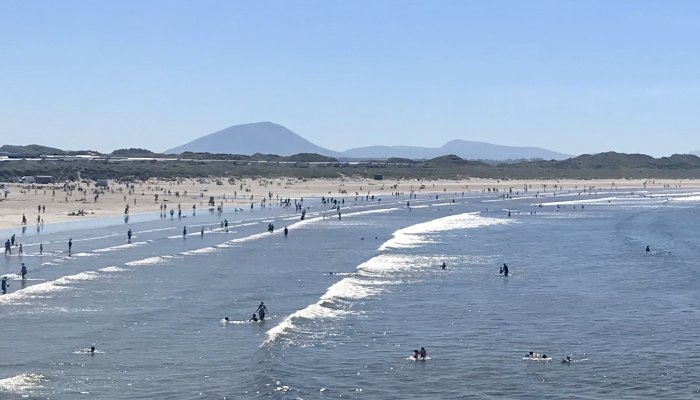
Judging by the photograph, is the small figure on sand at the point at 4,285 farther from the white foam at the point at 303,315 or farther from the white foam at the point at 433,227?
the white foam at the point at 433,227

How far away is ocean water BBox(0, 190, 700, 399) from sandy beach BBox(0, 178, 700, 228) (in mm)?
17166

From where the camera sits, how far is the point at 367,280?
46031 millimetres

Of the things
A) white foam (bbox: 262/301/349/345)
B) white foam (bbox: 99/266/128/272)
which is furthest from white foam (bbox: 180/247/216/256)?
white foam (bbox: 262/301/349/345)

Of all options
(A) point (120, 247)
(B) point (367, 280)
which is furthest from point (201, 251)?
(B) point (367, 280)

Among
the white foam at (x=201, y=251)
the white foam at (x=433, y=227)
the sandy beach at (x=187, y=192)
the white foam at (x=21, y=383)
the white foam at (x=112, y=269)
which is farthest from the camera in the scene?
the sandy beach at (x=187, y=192)

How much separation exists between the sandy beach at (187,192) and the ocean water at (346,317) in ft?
56.3

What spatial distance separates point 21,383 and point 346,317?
13222 mm

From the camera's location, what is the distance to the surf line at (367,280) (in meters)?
36.1

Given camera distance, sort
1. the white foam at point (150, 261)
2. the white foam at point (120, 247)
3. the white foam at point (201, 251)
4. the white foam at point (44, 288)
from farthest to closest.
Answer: the white foam at point (120, 247) → the white foam at point (201, 251) → the white foam at point (150, 261) → the white foam at point (44, 288)

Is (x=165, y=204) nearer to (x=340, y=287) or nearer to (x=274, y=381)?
(x=340, y=287)

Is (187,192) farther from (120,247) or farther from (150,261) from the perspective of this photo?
(150,261)

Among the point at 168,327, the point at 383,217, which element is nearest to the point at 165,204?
the point at 383,217

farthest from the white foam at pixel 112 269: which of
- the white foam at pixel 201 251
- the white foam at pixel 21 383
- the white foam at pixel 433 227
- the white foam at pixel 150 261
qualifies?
the white foam at pixel 21 383

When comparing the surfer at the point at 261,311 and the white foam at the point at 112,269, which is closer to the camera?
the surfer at the point at 261,311
